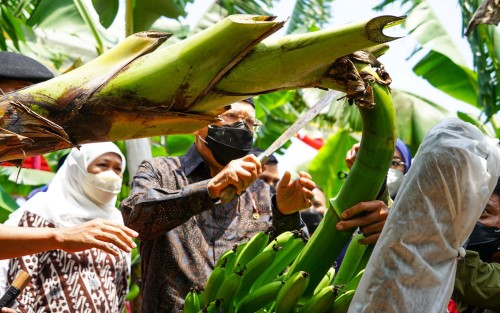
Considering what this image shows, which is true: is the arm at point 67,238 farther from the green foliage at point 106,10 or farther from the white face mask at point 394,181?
the green foliage at point 106,10

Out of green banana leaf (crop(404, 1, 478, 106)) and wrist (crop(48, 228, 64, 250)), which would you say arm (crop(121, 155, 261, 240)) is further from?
green banana leaf (crop(404, 1, 478, 106))

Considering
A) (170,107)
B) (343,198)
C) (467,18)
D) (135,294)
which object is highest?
(170,107)

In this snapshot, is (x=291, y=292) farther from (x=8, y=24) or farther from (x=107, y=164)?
(x=8, y=24)

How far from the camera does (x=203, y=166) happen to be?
338 cm

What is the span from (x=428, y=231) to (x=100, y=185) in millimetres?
2135

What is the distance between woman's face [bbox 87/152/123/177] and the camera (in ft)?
12.5

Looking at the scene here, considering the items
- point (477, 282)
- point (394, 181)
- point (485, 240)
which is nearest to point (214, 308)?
point (477, 282)

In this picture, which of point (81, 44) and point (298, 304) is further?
point (81, 44)

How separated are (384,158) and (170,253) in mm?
1225

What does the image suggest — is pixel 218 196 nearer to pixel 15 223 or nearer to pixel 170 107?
pixel 15 223

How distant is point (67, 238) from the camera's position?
2773 millimetres

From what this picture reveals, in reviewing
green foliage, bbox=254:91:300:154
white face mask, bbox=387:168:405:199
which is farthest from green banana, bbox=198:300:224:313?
green foliage, bbox=254:91:300:154

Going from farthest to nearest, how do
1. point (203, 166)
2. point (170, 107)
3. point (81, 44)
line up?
point (81, 44) → point (203, 166) → point (170, 107)

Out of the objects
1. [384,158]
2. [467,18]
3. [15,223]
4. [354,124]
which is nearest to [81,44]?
[354,124]
